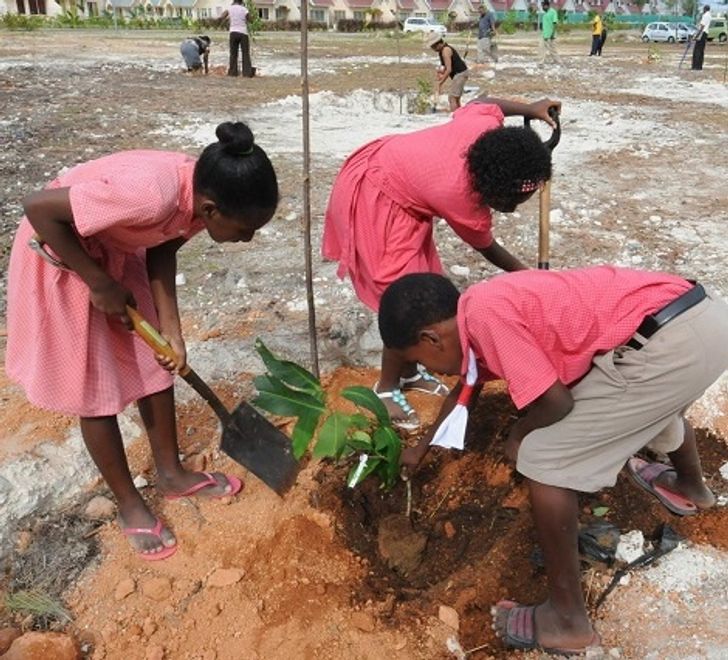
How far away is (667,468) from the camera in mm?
2406

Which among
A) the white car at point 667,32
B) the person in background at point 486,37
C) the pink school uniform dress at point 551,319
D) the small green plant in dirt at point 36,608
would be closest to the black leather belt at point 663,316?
the pink school uniform dress at point 551,319

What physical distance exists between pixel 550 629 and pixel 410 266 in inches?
51.0

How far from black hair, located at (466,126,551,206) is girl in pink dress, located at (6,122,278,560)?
2.22 ft

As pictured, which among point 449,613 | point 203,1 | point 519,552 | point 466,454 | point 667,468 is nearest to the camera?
point 449,613

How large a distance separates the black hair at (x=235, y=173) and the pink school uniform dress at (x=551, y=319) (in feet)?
1.84

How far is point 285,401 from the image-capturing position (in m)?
2.29

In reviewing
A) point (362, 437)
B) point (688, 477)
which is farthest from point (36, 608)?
point (688, 477)

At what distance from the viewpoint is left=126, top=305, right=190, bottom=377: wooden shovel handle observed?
198 centimetres

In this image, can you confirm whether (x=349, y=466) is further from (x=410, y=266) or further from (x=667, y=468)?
(x=667, y=468)

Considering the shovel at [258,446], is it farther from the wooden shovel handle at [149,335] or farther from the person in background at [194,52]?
the person in background at [194,52]

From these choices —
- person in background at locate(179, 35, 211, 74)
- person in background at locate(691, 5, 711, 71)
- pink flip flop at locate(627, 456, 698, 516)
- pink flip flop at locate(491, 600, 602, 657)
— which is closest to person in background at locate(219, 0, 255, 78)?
person in background at locate(179, 35, 211, 74)

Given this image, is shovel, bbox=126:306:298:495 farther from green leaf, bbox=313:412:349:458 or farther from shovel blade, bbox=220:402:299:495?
green leaf, bbox=313:412:349:458

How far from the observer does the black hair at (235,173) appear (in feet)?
5.61

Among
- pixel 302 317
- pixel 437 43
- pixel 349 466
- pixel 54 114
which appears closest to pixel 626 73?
pixel 437 43
